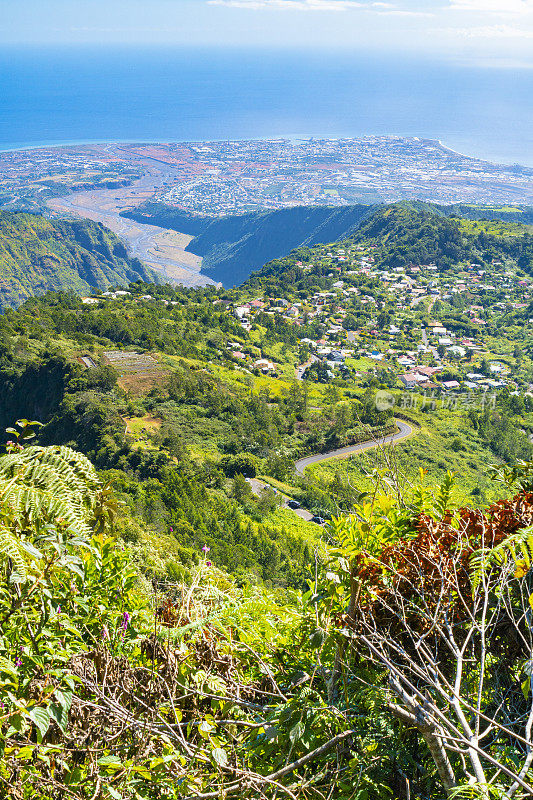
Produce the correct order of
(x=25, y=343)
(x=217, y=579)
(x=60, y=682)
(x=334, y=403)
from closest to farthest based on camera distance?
(x=60, y=682) → (x=217, y=579) → (x=25, y=343) → (x=334, y=403)

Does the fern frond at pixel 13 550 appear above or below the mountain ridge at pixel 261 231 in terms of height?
above

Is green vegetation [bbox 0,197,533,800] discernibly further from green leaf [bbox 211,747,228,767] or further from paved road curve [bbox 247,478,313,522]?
paved road curve [bbox 247,478,313,522]

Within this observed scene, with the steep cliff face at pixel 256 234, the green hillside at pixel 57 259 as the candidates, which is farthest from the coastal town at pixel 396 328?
the green hillside at pixel 57 259

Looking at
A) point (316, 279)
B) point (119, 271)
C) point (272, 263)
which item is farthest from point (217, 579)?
point (119, 271)

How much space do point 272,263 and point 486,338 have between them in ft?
100

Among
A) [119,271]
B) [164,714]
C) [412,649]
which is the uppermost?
[412,649]

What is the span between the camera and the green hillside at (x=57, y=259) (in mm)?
88750

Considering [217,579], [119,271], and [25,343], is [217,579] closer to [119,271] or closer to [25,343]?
Result: [25,343]

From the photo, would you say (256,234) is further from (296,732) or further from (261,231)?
(296,732)

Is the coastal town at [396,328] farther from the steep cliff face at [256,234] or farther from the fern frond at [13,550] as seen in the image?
the fern frond at [13,550]

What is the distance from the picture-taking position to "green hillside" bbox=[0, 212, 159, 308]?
8875 centimetres

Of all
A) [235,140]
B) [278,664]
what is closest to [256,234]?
[235,140]

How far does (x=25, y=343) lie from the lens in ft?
119

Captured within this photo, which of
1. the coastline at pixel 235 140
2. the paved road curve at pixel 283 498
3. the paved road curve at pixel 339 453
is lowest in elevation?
the paved road curve at pixel 339 453
